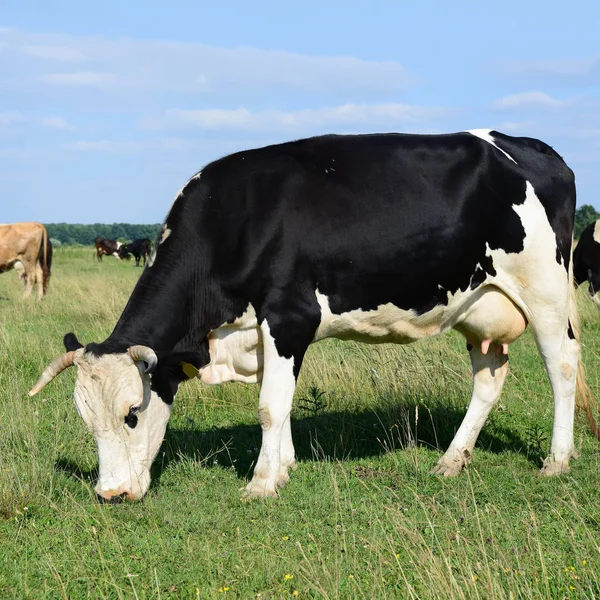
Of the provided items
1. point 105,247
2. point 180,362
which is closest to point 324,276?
point 180,362

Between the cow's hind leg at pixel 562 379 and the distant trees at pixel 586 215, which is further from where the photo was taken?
the distant trees at pixel 586 215

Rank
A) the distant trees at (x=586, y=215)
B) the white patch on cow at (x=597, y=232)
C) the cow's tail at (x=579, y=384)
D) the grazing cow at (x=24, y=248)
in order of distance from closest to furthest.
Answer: the cow's tail at (x=579, y=384) → the white patch on cow at (x=597, y=232) → the grazing cow at (x=24, y=248) → the distant trees at (x=586, y=215)

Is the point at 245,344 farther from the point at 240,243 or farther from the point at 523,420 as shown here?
the point at 523,420

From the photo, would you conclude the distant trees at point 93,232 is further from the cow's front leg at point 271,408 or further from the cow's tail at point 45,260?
the cow's front leg at point 271,408

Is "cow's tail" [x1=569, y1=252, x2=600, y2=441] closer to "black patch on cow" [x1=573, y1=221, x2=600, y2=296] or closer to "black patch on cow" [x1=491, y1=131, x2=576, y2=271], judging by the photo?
"black patch on cow" [x1=491, y1=131, x2=576, y2=271]

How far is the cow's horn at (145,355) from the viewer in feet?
16.9

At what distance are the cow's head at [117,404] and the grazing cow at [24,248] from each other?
56.0 ft

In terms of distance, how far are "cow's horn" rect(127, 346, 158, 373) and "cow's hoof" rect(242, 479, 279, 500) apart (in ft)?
3.59

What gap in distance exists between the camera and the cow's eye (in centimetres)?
539

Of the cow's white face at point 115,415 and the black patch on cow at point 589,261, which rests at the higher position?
the black patch on cow at point 589,261

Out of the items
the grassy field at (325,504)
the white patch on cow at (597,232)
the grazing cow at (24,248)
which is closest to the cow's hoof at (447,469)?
the grassy field at (325,504)

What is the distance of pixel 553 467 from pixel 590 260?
8.44 meters

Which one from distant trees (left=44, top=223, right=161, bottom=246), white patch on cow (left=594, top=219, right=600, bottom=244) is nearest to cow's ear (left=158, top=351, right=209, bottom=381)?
white patch on cow (left=594, top=219, right=600, bottom=244)

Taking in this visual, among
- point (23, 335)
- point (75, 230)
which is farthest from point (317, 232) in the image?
point (75, 230)
